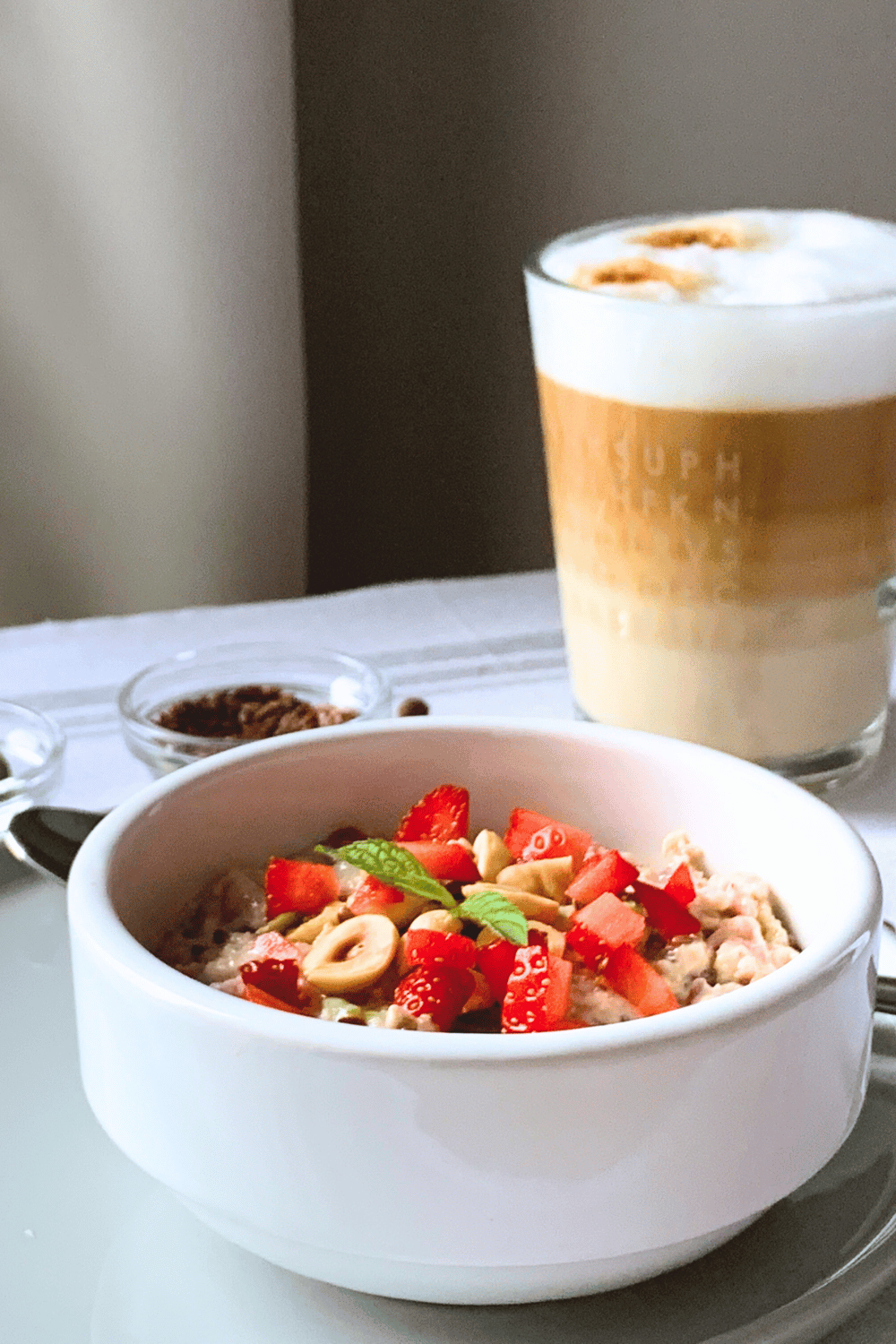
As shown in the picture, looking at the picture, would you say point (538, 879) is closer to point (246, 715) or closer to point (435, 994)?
point (435, 994)

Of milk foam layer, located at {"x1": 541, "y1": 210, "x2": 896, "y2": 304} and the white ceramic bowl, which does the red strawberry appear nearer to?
the white ceramic bowl

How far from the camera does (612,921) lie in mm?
601

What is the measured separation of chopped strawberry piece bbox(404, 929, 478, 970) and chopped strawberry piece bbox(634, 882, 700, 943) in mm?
82

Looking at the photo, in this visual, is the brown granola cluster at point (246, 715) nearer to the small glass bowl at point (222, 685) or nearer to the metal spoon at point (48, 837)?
the small glass bowl at point (222, 685)

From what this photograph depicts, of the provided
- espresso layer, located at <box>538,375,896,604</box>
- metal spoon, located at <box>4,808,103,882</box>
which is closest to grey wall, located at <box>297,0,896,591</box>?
espresso layer, located at <box>538,375,896,604</box>

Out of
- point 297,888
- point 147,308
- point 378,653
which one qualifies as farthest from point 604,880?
point 147,308

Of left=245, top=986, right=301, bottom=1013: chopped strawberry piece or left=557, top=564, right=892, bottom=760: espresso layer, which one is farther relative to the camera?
left=557, top=564, right=892, bottom=760: espresso layer

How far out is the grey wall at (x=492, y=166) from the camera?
6.35 feet

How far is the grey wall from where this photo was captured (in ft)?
6.35

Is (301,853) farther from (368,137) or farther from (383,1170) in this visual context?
(368,137)

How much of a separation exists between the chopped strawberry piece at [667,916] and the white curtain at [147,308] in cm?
143

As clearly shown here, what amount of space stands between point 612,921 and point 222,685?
2.09 feet

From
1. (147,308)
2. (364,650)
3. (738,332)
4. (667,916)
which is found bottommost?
(364,650)

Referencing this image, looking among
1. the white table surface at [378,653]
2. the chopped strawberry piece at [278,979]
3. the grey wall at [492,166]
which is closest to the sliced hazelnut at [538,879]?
the chopped strawberry piece at [278,979]
